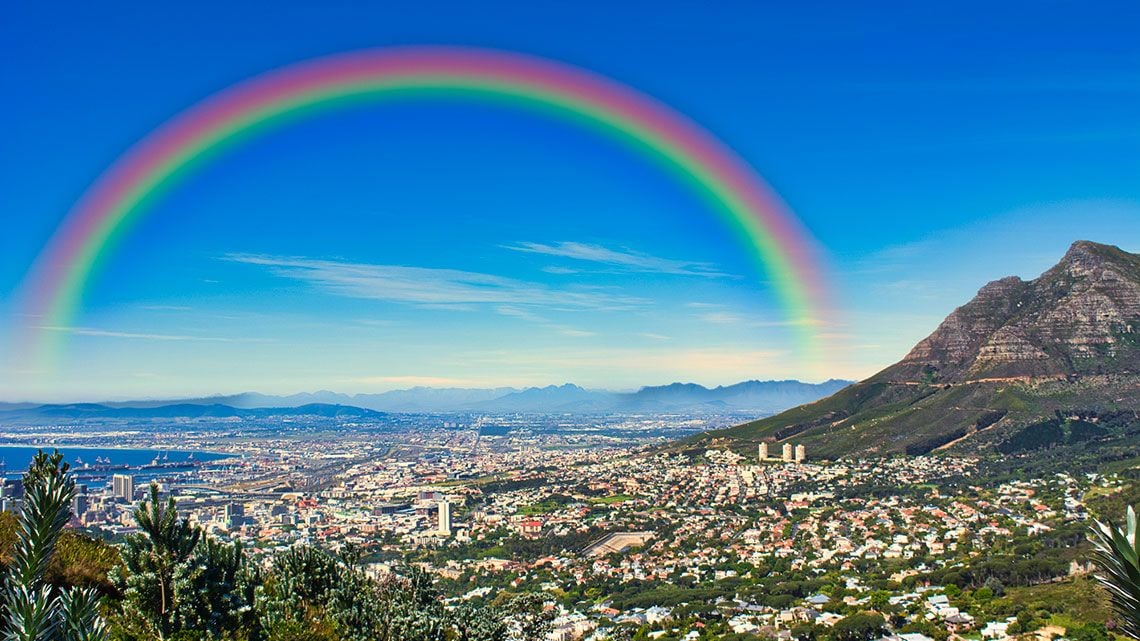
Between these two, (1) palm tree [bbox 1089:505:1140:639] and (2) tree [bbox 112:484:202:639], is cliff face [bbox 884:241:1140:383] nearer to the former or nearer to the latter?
(2) tree [bbox 112:484:202:639]

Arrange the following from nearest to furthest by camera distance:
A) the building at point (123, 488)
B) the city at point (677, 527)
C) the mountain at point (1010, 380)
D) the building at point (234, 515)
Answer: the city at point (677, 527)
the building at point (234, 515)
the building at point (123, 488)
the mountain at point (1010, 380)

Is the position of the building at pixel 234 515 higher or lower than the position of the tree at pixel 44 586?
lower

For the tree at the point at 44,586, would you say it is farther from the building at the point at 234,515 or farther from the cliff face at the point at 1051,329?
the cliff face at the point at 1051,329

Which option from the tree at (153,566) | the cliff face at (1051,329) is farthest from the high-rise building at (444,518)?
the cliff face at (1051,329)

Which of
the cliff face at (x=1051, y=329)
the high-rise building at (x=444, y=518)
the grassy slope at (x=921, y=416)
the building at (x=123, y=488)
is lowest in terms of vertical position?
the high-rise building at (x=444, y=518)

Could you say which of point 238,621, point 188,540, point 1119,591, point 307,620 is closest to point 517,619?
point 307,620

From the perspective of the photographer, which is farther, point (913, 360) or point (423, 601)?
point (913, 360)

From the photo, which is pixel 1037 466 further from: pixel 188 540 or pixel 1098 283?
pixel 188 540
